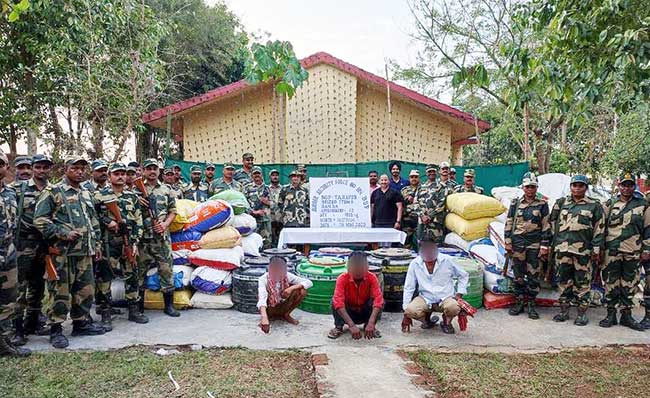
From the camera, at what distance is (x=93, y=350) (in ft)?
14.5

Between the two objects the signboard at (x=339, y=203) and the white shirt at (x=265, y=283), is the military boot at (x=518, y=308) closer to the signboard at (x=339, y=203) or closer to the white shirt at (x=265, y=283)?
the white shirt at (x=265, y=283)

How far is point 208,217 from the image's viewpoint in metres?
5.92

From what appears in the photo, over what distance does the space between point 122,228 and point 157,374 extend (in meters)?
1.83

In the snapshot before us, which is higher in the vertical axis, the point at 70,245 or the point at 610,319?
the point at 70,245

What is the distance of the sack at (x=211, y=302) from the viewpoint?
18.8 ft

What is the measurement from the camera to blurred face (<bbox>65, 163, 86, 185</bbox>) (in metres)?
4.61

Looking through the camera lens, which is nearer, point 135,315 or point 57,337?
point 57,337

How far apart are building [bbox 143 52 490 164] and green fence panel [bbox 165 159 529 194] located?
153 cm

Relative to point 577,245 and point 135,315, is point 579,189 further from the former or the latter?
point 135,315

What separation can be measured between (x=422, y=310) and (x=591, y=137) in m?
14.1

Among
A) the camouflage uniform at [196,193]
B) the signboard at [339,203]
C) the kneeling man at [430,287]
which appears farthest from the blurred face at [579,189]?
the camouflage uniform at [196,193]

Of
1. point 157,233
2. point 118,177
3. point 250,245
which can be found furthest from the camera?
point 250,245

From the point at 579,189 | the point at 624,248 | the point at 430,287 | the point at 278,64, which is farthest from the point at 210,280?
the point at 278,64

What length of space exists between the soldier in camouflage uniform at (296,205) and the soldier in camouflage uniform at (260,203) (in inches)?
11.8
